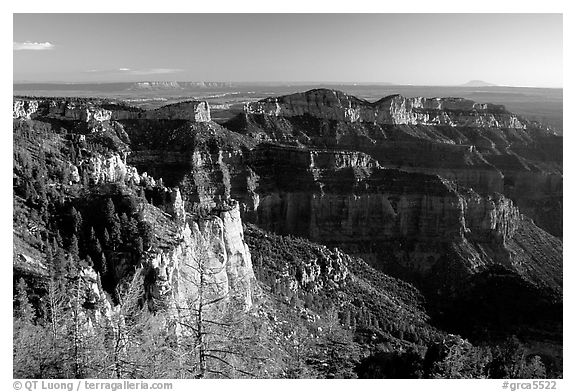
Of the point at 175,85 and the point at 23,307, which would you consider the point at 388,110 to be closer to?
the point at 175,85

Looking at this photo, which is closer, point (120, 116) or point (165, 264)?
point (165, 264)

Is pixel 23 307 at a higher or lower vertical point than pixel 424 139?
lower

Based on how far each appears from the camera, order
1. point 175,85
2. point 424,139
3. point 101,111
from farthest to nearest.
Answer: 1. point 424,139
2. point 101,111
3. point 175,85

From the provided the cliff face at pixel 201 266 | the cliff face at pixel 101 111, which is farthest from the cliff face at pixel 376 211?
the cliff face at pixel 201 266

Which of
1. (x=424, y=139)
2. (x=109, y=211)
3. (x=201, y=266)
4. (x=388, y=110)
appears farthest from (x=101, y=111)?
(x=201, y=266)

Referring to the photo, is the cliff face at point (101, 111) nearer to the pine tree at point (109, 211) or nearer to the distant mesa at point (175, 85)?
the distant mesa at point (175, 85)

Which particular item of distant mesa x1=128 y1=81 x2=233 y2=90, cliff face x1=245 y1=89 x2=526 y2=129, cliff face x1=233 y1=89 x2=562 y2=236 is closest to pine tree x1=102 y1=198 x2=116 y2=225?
distant mesa x1=128 y1=81 x2=233 y2=90

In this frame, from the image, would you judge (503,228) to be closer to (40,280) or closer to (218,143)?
(218,143)

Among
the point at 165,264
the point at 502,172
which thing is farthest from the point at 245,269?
the point at 502,172

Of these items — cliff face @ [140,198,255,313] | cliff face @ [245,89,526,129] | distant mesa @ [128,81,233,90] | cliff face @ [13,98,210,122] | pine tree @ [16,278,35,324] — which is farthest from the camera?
cliff face @ [245,89,526,129]

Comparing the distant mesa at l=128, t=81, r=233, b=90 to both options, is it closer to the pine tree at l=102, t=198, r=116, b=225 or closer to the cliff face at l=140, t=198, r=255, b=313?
the cliff face at l=140, t=198, r=255, b=313

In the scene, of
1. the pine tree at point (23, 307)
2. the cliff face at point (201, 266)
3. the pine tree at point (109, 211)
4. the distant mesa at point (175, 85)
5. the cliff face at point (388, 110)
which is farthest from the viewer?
the cliff face at point (388, 110)
